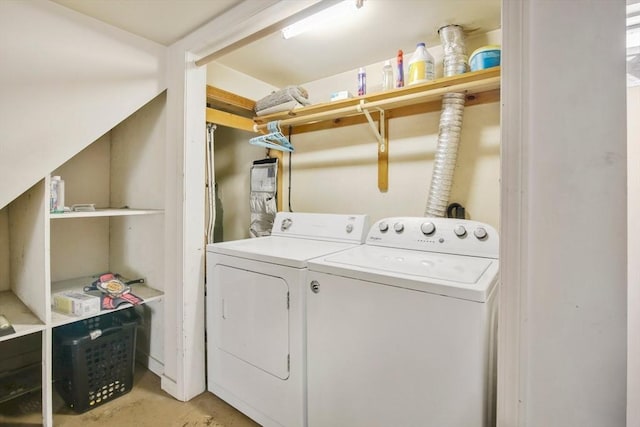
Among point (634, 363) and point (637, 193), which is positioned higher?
point (637, 193)

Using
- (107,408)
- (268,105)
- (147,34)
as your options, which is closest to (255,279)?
(107,408)

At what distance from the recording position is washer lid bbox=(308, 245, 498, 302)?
1032 millimetres

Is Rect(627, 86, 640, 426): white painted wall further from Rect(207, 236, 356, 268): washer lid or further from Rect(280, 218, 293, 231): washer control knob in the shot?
Rect(280, 218, 293, 231): washer control knob

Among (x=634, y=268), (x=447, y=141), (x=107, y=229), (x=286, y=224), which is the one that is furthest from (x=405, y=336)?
(x=107, y=229)

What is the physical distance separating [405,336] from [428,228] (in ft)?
2.36

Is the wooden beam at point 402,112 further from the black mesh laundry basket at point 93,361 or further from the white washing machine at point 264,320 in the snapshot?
the black mesh laundry basket at point 93,361

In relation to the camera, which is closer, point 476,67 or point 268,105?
point 476,67

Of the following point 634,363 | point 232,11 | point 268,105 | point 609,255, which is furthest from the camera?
point 268,105

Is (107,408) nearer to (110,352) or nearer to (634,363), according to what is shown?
(110,352)

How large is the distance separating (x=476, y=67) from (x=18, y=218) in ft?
8.85

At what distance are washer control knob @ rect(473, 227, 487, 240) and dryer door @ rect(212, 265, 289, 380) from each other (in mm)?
973

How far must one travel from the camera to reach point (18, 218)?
1.76 metres

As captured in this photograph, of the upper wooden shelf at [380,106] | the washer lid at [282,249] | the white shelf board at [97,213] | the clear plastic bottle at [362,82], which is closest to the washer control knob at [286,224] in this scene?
the washer lid at [282,249]

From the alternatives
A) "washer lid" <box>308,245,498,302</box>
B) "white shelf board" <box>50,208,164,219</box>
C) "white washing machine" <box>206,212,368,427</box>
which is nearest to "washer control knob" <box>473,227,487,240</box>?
"washer lid" <box>308,245,498,302</box>
